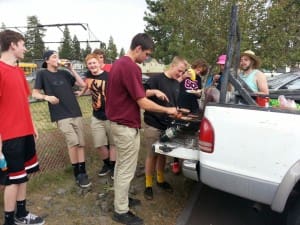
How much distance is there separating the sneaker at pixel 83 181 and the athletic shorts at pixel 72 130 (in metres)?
0.40

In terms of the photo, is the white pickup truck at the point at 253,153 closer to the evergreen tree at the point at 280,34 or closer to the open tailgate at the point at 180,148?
the open tailgate at the point at 180,148

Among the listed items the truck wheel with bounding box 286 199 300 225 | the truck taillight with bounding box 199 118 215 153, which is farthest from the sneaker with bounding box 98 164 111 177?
the truck wheel with bounding box 286 199 300 225

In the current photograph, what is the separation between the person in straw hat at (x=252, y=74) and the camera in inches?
184

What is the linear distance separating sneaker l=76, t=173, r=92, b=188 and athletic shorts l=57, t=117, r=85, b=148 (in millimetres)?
405

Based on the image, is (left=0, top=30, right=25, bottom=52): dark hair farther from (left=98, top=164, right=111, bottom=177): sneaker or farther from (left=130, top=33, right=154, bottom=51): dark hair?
(left=98, top=164, right=111, bottom=177): sneaker

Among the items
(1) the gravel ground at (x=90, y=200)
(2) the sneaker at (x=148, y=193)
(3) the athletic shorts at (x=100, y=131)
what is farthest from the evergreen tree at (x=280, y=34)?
(2) the sneaker at (x=148, y=193)

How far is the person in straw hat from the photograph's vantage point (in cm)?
468

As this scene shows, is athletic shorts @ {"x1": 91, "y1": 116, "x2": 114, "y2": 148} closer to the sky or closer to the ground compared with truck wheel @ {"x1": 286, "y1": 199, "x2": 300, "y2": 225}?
closer to the sky

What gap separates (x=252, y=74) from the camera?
15.9 ft

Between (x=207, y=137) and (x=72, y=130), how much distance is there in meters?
2.02

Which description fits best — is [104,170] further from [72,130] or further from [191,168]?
[191,168]

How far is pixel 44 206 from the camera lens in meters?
4.19

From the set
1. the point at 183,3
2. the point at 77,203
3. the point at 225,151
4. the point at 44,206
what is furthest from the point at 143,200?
the point at 183,3

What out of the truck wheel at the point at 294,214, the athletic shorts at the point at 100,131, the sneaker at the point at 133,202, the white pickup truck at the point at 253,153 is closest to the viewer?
the white pickup truck at the point at 253,153
